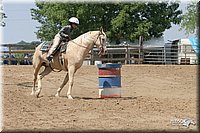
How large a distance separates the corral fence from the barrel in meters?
12.6

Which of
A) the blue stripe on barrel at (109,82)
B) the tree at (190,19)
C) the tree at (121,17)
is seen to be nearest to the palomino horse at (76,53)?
the blue stripe on barrel at (109,82)

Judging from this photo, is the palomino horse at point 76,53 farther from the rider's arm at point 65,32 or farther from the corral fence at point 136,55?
the corral fence at point 136,55

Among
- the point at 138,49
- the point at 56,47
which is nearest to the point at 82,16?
the point at 138,49

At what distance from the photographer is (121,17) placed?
122 feet

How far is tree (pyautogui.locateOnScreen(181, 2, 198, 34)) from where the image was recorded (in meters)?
40.1

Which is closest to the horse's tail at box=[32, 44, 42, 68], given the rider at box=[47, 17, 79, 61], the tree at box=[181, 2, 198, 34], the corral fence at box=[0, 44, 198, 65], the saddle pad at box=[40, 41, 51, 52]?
the saddle pad at box=[40, 41, 51, 52]

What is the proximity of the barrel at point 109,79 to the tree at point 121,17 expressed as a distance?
80.7 feet

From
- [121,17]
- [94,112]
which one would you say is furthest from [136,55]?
[94,112]

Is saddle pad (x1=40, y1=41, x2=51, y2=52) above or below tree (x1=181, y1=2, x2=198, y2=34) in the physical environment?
below

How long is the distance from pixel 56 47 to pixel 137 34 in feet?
89.6

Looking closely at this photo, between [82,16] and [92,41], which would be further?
[82,16]

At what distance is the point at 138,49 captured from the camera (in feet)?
88.7

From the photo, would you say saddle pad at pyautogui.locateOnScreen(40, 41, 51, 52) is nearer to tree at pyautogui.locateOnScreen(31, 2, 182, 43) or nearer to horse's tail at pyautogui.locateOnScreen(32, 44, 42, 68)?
horse's tail at pyautogui.locateOnScreen(32, 44, 42, 68)

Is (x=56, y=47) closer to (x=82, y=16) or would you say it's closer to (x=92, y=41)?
(x=92, y=41)
